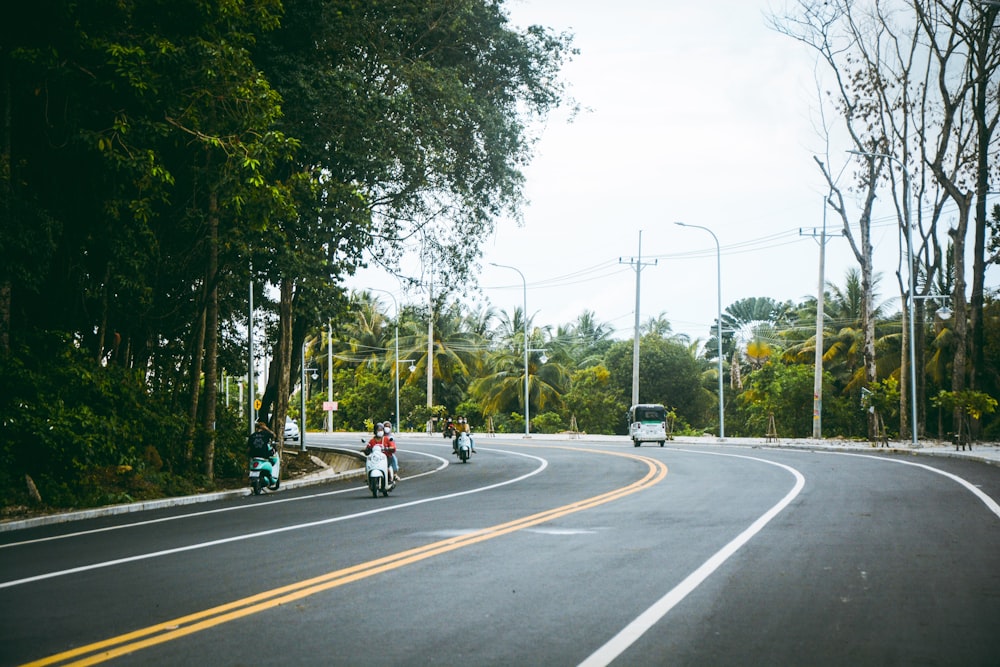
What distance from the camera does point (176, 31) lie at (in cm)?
1722

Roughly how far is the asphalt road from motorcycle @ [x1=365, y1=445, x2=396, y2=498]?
1720mm

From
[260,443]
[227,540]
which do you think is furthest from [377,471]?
[227,540]

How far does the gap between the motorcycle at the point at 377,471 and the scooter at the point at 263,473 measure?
341 cm

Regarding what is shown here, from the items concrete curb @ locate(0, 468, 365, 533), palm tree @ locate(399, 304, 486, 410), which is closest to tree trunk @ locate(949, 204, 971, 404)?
concrete curb @ locate(0, 468, 365, 533)

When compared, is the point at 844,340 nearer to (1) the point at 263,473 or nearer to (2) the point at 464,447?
(2) the point at 464,447

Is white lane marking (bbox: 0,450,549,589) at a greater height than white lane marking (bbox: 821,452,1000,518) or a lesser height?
lesser

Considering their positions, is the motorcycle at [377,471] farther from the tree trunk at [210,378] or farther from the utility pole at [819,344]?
the utility pole at [819,344]

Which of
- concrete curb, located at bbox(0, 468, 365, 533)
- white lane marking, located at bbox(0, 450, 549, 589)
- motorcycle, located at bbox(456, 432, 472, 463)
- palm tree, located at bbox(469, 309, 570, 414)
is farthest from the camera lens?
palm tree, located at bbox(469, 309, 570, 414)

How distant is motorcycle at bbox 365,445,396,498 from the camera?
2055cm

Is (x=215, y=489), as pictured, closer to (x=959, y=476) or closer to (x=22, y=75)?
(x=22, y=75)

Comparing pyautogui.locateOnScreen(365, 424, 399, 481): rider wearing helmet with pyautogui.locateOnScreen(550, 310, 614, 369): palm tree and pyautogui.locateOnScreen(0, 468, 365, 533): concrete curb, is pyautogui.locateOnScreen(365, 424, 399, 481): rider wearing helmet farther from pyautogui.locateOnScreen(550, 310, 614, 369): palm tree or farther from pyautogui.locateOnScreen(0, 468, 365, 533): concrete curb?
pyautogui.locateOnScreen(550, 310, 614, 369): palm tree

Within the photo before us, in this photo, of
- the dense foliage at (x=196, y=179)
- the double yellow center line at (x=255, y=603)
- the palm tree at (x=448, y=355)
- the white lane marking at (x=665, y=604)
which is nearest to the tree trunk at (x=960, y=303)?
the dense foliage at (x=196, y=179)

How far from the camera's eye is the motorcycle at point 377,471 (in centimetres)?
2055

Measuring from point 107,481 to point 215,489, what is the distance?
275cm
